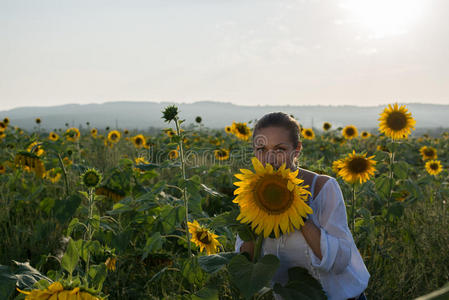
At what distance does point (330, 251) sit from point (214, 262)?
20.0 inches

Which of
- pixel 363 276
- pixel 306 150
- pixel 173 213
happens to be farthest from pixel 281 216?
pixel 306 150

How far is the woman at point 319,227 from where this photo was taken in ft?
4.97

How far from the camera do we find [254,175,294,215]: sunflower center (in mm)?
1238

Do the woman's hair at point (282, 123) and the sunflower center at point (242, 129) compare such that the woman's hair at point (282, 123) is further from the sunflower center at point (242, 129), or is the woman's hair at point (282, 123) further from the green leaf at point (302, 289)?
the sunflower center at point (242, 129)

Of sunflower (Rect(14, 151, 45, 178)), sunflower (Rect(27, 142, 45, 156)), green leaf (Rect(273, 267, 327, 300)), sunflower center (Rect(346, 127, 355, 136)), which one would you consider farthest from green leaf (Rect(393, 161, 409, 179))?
sunflower center (Rect(346, 127, 355, 136))

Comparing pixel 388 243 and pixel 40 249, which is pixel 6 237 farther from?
pixel 388 243

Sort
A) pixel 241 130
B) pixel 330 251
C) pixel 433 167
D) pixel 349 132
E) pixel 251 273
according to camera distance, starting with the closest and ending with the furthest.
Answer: pixel 251 273, pixel 330 251, pixel 433 167, pixel 241 130, pixel 349 132

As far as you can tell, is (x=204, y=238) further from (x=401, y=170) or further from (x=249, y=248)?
(x=401, y=170)

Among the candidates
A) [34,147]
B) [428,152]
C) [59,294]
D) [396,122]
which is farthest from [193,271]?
[428,152]

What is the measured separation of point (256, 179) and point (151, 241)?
3.06 feet

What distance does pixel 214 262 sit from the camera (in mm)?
1386

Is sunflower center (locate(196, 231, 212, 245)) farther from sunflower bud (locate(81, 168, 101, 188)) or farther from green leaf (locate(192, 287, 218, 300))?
sunflower bud (locate(81, 168, 101, 188))

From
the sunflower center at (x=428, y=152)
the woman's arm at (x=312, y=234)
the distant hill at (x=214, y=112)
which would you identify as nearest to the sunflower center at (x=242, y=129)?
the sunflower center at (x=428, y=152)

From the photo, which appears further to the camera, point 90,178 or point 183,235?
point 183,235
